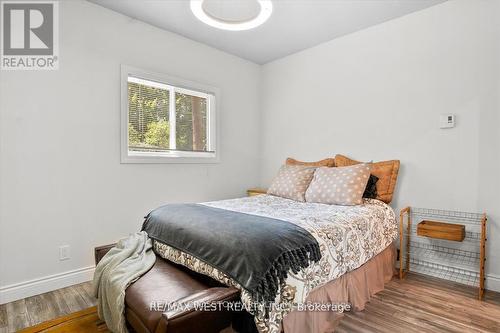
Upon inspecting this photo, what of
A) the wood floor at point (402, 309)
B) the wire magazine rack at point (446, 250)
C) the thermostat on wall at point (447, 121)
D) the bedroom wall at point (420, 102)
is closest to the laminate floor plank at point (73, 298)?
the wood floor at point (402, 309)

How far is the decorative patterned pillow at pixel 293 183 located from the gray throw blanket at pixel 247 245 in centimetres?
112

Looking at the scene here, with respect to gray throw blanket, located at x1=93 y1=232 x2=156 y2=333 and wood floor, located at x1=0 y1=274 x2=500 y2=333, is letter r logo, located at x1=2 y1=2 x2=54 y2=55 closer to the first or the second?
gray throw blanket, located at x1=93 y1=232 x2=156 y2=333

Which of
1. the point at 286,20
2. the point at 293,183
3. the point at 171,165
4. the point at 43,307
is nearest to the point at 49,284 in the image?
the point at 43,307

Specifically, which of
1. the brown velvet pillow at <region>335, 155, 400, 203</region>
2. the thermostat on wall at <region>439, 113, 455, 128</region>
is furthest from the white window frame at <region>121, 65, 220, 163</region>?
the thermostat on wall at <region>439, 113, 455, 128</region>

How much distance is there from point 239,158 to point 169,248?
2234mm

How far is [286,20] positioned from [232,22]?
0.86 meters

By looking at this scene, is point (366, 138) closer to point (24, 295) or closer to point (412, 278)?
point (412, 278)

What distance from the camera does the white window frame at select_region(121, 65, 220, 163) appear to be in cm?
286

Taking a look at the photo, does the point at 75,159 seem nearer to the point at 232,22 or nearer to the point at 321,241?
the point at 232,22

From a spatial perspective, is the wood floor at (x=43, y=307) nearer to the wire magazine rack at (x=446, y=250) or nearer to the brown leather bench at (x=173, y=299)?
the brown leather bench at (x=173, y=299)

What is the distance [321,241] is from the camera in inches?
68.2

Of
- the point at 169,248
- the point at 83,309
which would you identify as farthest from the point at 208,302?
the point at 83,309

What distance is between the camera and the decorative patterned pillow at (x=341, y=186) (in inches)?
102

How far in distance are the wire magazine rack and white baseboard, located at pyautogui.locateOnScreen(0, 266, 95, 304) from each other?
9.75 ft
